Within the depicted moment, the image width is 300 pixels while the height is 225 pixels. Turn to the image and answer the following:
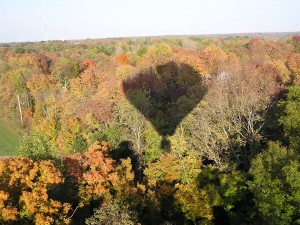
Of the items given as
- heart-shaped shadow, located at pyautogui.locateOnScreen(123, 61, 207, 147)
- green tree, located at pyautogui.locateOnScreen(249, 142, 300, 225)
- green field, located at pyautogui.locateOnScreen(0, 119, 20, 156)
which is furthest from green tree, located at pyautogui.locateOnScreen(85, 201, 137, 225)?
green field, located at pyautogui.locateOnScreen(0, 119, 20, 156)

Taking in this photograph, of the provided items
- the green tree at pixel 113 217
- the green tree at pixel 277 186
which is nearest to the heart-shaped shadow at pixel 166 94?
the green tree at pixel 277 186

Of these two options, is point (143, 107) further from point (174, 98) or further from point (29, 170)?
point (29, 170)

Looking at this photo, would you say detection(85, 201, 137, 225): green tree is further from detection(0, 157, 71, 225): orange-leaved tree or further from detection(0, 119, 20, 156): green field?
detection(0, 119, 20, 156): green field

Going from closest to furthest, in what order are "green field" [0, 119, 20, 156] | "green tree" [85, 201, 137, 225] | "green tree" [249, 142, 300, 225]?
"green tree" [85, 201, 137, 225] < "green tree" [249, 142, 300, 225] < "green field" [0, 119, 20, 156]

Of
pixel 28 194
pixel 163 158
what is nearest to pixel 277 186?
pixel 163 158

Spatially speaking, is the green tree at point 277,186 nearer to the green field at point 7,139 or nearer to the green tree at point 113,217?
the green tree at point 113,217

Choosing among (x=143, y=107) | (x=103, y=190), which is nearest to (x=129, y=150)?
(x=143, y=107)

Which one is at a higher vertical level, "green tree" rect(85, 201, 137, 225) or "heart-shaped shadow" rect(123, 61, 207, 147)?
"heart-shaped shadow" rect(123, 61, 207, 147)
